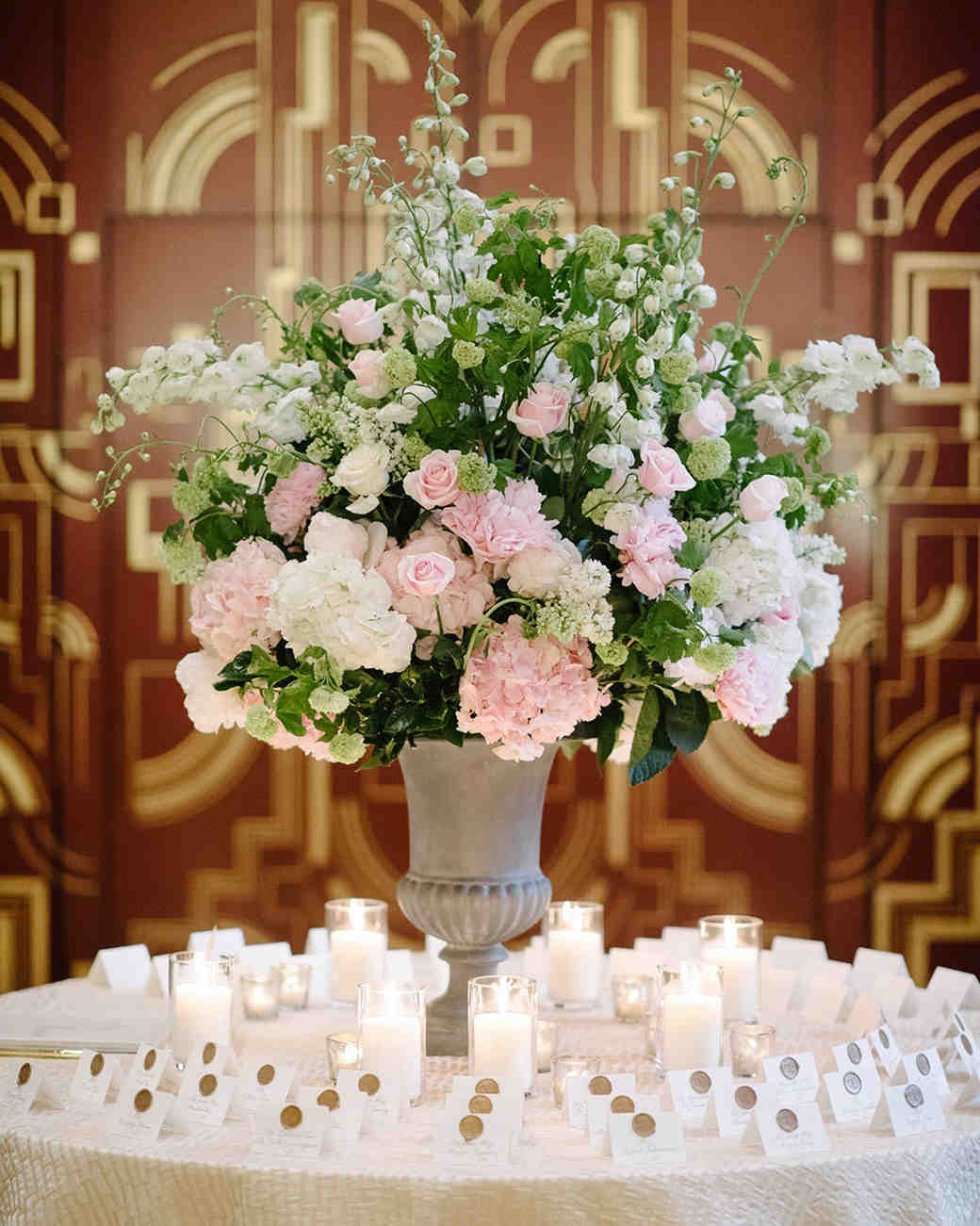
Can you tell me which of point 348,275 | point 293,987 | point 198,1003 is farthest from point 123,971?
point 348,275

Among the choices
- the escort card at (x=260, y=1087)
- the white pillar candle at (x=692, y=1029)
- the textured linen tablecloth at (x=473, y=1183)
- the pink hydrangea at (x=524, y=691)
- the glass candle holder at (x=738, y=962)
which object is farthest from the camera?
the glass candle holder at (x=738, y=962)

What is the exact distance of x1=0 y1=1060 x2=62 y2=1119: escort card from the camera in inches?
55.9

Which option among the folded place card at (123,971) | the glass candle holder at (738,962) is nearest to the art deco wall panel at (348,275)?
the folded place card at (123,971)

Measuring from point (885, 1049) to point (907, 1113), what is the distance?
0.52 feet

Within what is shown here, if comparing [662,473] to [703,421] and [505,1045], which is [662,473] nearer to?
[703,421]

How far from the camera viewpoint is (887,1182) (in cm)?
130

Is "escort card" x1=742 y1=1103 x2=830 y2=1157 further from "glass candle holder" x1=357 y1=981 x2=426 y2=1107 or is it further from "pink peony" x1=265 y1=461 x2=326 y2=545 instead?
"pink peony" x1=265 y1=461 x2=326 y2=545

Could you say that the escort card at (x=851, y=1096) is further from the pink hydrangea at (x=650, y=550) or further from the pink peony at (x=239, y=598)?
the pink peony at (x=239, y=598)

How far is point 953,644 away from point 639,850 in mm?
815

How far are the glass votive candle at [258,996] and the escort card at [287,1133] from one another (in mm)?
507

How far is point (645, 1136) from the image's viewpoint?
130cm

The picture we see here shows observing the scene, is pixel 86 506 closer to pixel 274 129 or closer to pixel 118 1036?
pixel 274 129

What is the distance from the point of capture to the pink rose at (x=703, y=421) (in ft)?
5.16

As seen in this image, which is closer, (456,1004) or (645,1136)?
(645,1136)
